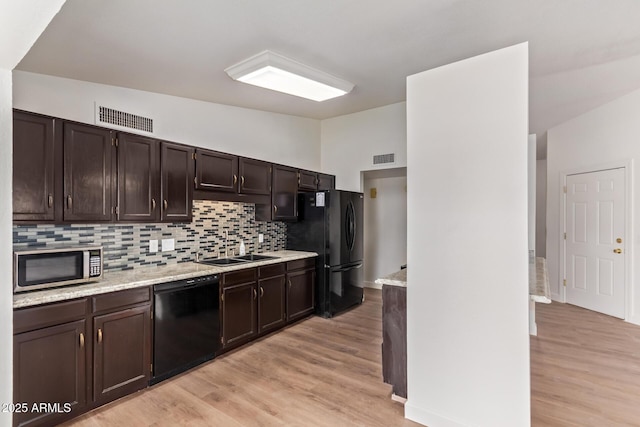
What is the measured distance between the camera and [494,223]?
188cm

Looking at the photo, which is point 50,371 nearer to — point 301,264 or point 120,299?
point 120,299

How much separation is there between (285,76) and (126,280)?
7.50 feet

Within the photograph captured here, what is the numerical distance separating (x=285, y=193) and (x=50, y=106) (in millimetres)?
2537

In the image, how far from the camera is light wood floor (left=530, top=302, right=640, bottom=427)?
2191 mm

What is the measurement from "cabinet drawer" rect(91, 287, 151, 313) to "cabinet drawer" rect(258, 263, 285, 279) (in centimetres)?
126

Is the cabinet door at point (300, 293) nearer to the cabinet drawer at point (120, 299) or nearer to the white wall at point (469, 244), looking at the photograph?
the cabinet drawer at point (120, 299)

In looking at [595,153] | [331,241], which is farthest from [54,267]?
[595,153]

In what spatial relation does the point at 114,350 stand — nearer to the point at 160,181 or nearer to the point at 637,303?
the point at 160,181

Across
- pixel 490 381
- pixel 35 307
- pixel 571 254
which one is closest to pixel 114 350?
pixel 35 307

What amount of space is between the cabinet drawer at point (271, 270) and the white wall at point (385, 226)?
2.66m

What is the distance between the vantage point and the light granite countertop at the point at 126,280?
1952mm

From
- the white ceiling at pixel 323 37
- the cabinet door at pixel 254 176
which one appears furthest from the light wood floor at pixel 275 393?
the white ceiling at pixel 323 37

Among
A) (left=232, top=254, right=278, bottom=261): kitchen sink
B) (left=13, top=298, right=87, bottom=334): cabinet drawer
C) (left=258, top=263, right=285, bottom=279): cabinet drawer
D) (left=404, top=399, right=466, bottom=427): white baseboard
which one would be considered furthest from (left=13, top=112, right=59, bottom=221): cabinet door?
(left=404, top=399, right=466, bottom=427): white baseboard

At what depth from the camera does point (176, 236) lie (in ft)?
10.9
